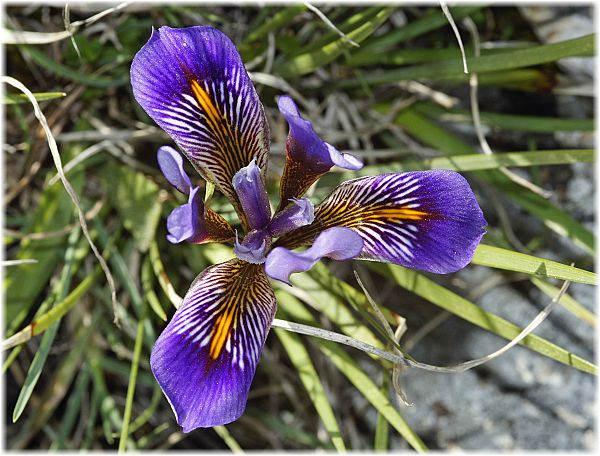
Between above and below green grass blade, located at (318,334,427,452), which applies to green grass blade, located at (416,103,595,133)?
above

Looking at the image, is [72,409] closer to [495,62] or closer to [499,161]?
[499,161]

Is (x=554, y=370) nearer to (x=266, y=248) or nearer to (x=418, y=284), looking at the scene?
(x=418, y=284)

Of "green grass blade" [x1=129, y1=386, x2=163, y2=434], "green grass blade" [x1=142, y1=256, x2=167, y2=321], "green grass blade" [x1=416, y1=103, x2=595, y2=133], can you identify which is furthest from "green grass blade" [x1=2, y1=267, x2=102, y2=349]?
"green grass blade" [x1=416, y1=103, x2=595, y2=133]

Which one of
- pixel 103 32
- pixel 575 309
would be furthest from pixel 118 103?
pixel 575 309

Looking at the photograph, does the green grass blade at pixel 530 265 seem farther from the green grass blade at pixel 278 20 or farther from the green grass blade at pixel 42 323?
the green grass blade at pixel 42 323

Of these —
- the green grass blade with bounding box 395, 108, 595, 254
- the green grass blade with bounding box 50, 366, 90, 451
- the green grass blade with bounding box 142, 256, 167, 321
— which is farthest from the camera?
the green grass blade with bounding box 50, 366, 90, 451

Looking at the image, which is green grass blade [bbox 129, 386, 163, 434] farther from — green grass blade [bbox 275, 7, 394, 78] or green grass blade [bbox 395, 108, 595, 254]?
green grass blade [bbox 395, 108, 595, 254]
